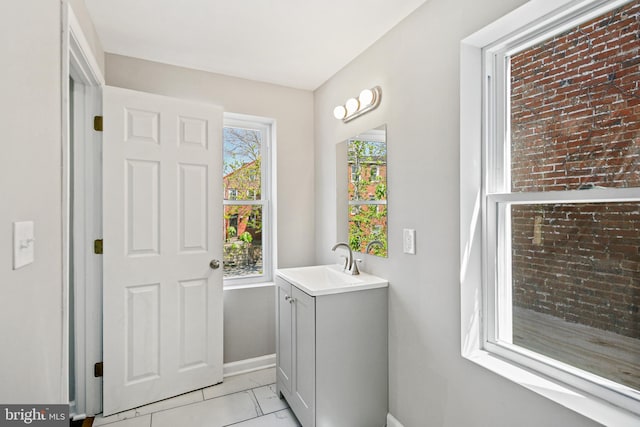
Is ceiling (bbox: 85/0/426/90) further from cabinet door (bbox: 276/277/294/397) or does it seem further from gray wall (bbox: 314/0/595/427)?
cabinet door (bbox: 276/277/294/397)

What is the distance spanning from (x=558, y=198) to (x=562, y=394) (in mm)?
688

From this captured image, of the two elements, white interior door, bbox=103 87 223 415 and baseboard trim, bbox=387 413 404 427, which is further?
white interior door, bbox=103 87 223 415

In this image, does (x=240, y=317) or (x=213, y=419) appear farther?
(x=240, y=317)

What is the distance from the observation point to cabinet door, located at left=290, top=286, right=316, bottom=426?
1.76 metres

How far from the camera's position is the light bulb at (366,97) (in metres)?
2.06

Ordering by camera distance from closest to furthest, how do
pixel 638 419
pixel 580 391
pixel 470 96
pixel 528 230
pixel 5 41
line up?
pixel 5 41 < pixel 638 419 < pixel 580 391 < pixel 528 230 < pixel 470 96

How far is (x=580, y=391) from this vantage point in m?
1.13

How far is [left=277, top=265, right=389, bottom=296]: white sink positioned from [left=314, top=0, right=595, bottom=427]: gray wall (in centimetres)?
11

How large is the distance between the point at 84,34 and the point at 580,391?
2.69 m

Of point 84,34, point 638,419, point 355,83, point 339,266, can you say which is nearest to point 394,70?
point 355,83

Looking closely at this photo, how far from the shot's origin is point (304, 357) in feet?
6.10

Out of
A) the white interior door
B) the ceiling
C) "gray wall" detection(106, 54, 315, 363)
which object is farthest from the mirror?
the white interior door

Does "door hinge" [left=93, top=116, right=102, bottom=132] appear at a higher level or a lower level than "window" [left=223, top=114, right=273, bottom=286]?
higher

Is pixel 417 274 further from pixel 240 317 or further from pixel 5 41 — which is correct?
pixel 5 41
